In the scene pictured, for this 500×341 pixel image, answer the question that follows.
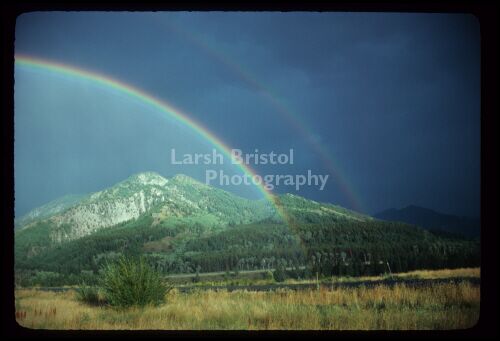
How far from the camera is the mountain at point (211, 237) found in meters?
8.62

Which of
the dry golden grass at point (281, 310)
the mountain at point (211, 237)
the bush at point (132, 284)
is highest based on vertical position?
the mountain at point (211, 237)

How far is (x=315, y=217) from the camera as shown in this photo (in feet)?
28.3

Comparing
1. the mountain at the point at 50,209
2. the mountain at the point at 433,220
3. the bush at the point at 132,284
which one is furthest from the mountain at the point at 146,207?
the mountain at the point at 433,220

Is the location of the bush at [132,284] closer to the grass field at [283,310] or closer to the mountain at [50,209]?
the grass field at [283,310]

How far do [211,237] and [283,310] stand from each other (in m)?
1.44

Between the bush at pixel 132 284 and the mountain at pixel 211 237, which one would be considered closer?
the bush at pixel 132 284

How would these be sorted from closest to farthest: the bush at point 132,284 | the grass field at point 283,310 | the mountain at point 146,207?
the grass field at point 283,310 → the bush at point 132,284 → the mountain at point 146,207

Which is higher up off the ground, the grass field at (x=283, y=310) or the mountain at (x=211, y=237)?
the mountain at (x=211, y=237)

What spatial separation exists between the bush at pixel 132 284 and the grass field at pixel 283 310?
0.14 meters

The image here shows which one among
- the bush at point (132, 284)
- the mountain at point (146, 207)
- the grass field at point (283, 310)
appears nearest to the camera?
the grass field at point (283, 310)

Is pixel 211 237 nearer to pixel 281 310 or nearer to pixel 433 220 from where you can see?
pixel 281 310

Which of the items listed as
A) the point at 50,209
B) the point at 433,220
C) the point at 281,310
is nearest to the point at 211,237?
the point at 281,310
